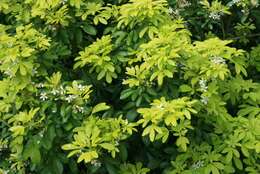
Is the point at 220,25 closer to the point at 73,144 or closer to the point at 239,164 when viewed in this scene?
the point at 239,164

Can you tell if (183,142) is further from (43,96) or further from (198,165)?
(43,96)

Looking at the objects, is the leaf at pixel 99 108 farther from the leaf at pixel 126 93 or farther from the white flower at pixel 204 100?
the white flower at pixel 204 100

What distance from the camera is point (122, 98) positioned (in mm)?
2945

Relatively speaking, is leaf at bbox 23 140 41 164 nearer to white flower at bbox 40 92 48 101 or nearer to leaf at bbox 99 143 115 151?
white flower at bbox 40 92 48 101

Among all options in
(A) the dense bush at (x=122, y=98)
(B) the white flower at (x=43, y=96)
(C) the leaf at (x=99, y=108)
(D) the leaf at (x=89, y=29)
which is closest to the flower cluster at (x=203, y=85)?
(A) the dense bush at (x=122, y=98)

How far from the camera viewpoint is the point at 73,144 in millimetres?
2686

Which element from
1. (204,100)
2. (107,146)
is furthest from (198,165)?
(107,146)

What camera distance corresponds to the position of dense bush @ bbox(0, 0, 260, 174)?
2.82m

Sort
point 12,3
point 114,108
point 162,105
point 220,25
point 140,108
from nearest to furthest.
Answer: point 162,105 → point 140,108 → point 114,108 → point 12,3 → point 220,25

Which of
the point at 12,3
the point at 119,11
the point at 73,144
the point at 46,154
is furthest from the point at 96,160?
the point at 12,3

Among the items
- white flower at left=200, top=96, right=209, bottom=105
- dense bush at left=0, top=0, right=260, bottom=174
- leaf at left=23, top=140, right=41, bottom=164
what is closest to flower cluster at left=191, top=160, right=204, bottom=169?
dense bush at left=0, top=0, right=260, bottom=174

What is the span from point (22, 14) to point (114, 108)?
913mm

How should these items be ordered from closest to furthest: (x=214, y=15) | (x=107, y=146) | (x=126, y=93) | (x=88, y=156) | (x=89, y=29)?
(x=88, y=156) → (x=107, y=146) → (x=126, y=93) → (x=89, y=29) → (x=214, y=15)

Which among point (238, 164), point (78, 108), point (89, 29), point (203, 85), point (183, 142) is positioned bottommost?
point (238, 164)
